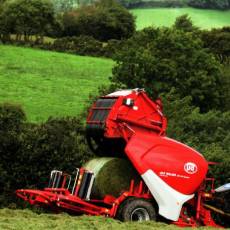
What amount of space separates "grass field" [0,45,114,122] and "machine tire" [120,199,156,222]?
21.6 m

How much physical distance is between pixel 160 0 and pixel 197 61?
3394 inches

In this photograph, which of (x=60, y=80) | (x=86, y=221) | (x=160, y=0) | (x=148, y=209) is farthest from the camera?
(x=160, y=0)

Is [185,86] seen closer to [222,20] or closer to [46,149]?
[46,149]

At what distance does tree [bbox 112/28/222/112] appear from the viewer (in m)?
42.8

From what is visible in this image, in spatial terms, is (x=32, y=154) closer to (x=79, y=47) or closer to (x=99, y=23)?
(x=79, y=47)

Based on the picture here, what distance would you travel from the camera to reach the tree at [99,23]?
86250mm

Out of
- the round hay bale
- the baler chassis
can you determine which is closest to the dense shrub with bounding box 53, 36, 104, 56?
the baler chassis

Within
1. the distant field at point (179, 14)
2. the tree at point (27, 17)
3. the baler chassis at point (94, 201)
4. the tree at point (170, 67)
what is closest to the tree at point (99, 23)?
the tree at point (27, 17)

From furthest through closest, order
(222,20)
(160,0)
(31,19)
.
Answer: (160,0) → (222,20) → (31,19)

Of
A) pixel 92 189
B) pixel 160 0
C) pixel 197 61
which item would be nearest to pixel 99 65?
pixel 197 61

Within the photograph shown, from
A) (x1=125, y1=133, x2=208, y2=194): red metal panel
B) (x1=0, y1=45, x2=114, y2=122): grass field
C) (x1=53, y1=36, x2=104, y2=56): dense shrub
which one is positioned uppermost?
(x1=125, y1=133, x2=208, y2=194): red metal panel

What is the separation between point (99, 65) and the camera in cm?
6097

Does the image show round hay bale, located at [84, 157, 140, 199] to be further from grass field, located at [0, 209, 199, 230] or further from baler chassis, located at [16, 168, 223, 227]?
grass field, located at [0, 209, 199, 230]

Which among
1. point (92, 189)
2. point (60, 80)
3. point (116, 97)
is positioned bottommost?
point (60, 80)
